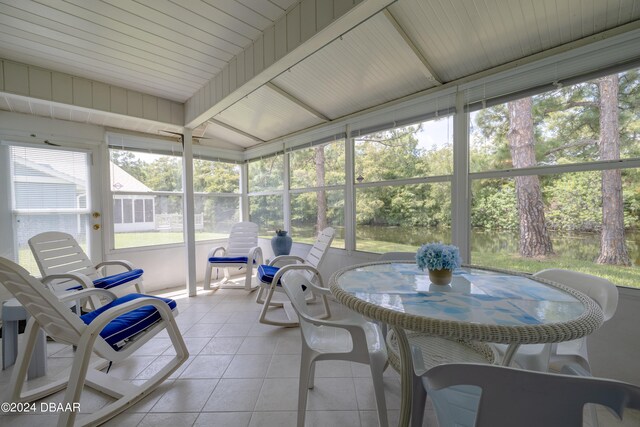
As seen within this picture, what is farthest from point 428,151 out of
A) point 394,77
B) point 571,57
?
point 571,57

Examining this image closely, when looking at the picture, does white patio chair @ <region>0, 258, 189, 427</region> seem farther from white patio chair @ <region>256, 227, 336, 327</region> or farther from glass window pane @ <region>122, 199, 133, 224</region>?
glass window pane @ <region>122, 199, 133, 224</region>

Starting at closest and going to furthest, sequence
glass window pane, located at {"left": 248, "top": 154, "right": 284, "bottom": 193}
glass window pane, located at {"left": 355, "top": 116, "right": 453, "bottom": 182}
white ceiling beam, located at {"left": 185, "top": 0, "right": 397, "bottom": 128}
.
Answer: white ceiling beam, located at {"left": 185, "top": 0, "right": 397, "bottom": 128} → glass window pane, located at {"left": 355, "top": 116, "right": 453, "bottom": 182} → glass window pane, located at {"left": 248, "top": 154, "right": 284, "bottom": 193}

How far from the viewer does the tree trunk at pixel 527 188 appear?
81.0 inches

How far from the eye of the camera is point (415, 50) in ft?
6.68

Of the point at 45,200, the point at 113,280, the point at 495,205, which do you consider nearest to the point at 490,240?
the point at 495,205

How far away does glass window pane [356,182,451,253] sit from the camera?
2584mm

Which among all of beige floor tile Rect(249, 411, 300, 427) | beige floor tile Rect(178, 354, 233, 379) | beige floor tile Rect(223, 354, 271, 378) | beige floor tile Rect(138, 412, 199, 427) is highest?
beige floor tile Rect(223, 354, 271, 378)

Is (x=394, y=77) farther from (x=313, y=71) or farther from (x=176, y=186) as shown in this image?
(x=176, y=186)

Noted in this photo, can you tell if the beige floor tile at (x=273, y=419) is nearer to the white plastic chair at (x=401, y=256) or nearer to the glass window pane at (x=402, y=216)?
the white plastic chair at (x=401, y=256)

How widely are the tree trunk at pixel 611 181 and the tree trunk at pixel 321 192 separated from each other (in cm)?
269

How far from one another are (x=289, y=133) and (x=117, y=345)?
3238 millimetres

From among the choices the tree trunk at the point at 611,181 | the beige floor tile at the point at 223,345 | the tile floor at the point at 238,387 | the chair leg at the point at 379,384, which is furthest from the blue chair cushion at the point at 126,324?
the tree trunk at the point at 611,181

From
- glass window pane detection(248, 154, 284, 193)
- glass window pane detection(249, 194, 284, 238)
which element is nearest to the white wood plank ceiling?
glass window pane detection(248, 154, 284, 193)

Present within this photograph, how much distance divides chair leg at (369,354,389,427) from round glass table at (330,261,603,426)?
21 cm
